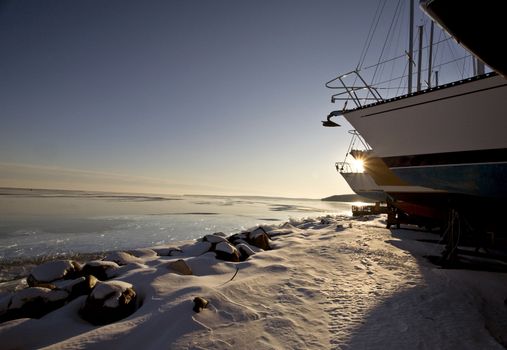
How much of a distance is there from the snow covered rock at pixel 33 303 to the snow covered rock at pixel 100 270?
144 centimetres

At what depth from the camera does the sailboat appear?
6.03m

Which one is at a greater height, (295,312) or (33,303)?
(295,312)

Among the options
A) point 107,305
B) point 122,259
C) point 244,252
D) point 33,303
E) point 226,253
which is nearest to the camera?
point 107,305

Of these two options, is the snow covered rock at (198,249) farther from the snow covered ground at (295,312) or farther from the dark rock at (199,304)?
the dark rock at (199,304)

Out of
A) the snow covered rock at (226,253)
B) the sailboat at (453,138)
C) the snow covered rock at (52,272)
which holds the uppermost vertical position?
the sailboat at (453,138)

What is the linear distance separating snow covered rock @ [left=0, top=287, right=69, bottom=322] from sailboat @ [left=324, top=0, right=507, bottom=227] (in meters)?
9.19

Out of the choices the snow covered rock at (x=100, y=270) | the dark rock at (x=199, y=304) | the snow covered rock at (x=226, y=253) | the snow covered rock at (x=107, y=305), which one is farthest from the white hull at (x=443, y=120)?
the snow covered rock at (x=100, y=270)

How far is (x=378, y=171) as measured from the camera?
1174 centimetres

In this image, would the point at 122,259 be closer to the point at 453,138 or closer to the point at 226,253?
the point at 226,253

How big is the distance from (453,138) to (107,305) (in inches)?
335

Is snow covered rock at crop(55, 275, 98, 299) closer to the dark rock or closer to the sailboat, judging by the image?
the dark rock

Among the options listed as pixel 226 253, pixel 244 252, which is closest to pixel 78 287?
pixel 226 253

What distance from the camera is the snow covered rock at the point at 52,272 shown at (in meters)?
5.92

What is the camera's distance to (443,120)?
22.9 feet
